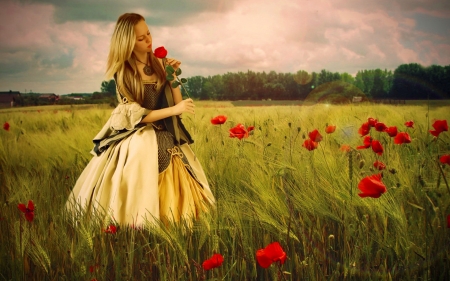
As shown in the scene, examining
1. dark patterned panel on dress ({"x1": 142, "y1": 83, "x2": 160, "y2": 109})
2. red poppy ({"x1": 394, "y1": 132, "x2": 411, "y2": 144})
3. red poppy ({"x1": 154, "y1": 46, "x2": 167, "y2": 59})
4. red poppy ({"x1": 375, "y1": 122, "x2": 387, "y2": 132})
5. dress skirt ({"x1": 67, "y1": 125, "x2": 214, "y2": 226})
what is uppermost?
red poppy ({"x1": 154, "y1": 46, "x2": 167, "y2": 59})

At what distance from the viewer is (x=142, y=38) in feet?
5.69

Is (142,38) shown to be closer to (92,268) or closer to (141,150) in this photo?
(141,150)

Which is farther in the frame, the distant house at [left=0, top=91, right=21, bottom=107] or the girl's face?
the distant house at [left=0, top=91, right=21, bottom=107]

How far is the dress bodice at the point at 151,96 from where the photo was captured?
1.77m

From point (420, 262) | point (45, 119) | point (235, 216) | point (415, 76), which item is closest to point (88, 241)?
point (235, 216)

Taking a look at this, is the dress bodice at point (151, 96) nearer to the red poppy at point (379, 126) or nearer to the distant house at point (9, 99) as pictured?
the red poppy at point (379, 126)

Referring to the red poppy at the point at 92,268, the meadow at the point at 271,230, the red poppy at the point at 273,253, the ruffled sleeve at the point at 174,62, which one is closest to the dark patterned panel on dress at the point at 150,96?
the ruffled sleeve at the point at 174,62

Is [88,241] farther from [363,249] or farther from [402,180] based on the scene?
[402,180]

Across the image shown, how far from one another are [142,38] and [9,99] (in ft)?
13.6

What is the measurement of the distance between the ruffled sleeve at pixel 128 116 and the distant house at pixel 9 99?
12.2 ft

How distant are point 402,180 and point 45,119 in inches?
144

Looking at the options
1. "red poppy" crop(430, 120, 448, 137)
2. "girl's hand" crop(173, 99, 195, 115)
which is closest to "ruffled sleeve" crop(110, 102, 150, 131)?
"girl's hand" crop(173, 99, 195, 115)

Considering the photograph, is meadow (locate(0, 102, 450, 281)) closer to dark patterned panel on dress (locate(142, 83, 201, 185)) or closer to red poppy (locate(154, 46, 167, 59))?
dark patterned panel on dress (locate(142, 83, 201, 185))

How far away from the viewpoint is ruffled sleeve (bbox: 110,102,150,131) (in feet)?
5.58
